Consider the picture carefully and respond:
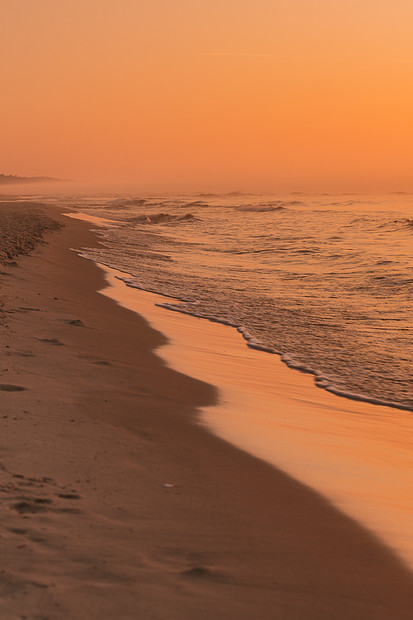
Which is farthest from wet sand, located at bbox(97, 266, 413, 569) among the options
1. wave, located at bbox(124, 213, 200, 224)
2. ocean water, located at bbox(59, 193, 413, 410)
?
wave, located at bbox(124, 213, 200, 224)

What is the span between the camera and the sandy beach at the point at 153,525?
2326 millimetres

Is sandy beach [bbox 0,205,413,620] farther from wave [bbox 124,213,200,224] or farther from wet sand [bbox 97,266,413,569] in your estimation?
wave [bbox 124,213,200,224]

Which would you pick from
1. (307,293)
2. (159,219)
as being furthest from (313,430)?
(159,219)

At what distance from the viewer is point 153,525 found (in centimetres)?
282

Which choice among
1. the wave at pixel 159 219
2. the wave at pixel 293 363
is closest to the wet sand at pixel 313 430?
the wave at pixel 293 363

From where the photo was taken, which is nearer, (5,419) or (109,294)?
(5,419)

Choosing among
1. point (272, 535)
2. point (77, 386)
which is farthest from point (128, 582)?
point (77, 386)

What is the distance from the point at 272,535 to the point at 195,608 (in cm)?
73

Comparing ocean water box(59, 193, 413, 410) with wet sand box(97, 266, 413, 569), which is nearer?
wet sand box(97, 266, 413, 569)

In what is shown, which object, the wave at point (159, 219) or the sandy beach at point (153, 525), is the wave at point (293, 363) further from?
the wave at point (159, 219)

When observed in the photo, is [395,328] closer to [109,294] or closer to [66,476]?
[109,294]

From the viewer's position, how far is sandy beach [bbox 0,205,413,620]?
2.33 meters

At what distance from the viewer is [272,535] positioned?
2.91 metres

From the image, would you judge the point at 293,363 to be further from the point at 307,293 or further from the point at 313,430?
the point at 307,293
